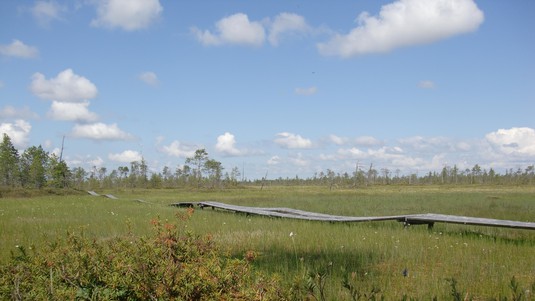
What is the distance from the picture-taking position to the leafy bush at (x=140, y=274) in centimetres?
219

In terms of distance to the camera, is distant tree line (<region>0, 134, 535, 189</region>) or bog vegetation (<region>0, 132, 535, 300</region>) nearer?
bog vegetation (<region>0, 132, 535, 300</region>)

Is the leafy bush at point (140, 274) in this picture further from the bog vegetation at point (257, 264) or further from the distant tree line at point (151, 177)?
the distant tree line at point (151, 177)

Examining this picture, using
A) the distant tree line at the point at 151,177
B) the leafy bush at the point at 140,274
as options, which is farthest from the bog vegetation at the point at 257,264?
the distant tree line at the point at 151,177

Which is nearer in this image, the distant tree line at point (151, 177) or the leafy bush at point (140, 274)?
the leafy bush at point (140, 274)

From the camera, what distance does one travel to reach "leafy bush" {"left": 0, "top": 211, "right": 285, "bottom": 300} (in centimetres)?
219

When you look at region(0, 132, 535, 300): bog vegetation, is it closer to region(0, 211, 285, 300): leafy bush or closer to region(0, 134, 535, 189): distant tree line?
region(0, 211, 285, 300): leafy bush

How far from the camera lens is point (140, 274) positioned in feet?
7.70

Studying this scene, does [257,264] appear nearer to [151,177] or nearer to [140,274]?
[140,274]

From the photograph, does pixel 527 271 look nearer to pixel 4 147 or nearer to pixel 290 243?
pixel 290 243

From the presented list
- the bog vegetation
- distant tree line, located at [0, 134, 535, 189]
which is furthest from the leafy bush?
distant tree line, located at [0, 134, 535, 189]

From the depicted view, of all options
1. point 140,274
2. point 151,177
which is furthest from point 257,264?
point 151,177

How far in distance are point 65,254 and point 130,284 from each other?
0.80 metres

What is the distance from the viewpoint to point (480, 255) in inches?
291

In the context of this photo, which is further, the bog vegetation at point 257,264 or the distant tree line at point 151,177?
the distant tree line at point 151,177
